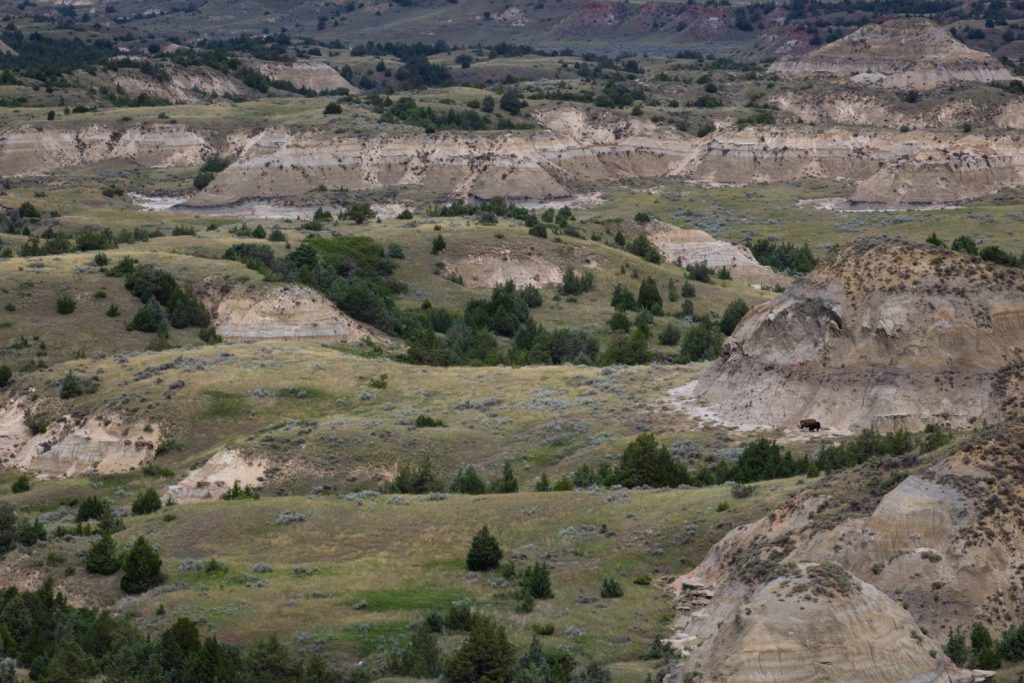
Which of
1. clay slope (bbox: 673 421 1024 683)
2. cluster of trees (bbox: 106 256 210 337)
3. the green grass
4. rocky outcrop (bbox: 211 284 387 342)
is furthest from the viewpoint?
rocky outcrop (bbox: 211 284 387 342)

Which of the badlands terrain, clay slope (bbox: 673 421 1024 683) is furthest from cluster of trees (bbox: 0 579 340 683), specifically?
clay slope (bbox: 673 421 1024 683)

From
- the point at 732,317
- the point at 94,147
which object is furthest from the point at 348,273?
the point at 94,147

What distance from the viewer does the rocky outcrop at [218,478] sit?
5703 cm

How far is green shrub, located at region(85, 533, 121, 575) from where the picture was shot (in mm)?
45250

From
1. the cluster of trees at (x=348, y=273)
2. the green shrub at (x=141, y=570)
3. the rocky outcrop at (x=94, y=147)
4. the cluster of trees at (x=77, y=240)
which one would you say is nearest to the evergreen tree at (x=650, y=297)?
the cluster of trees at (x=348, y=273)

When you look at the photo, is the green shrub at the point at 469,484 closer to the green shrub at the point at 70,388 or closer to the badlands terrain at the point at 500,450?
the badlands terrain at the point at 500,450

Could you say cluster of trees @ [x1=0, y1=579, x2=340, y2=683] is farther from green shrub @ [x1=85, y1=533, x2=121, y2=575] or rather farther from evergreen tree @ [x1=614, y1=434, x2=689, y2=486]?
evergreen tree @ [x1=614, y1=434, x2=689, y2=486]

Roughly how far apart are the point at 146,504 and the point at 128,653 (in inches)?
663

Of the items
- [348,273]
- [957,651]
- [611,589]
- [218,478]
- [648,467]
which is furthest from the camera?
[348,273]

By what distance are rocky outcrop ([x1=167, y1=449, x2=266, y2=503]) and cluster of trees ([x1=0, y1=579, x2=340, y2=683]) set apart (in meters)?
16.1

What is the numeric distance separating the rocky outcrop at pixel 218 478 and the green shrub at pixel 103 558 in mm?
10255

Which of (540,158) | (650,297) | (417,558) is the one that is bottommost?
(540,158)

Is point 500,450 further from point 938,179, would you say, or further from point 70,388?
point 938,179

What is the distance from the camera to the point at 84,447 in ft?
210
